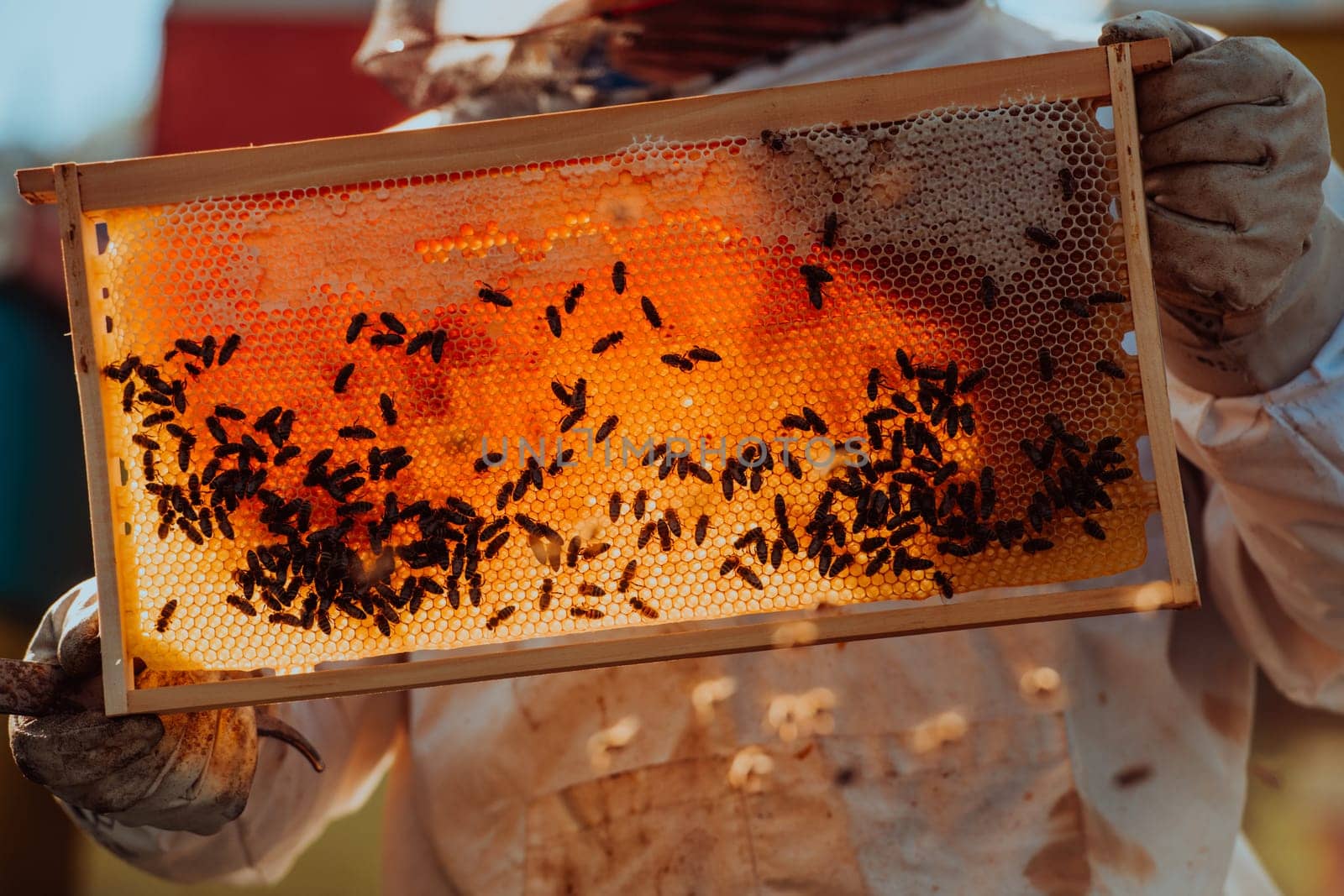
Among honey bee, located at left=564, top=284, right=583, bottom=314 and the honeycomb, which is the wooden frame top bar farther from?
honey bee, located at left=564, top=284, right=583, bottom=314

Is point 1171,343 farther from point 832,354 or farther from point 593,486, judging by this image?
point 593,486

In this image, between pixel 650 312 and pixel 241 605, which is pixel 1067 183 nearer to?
pixel 650 312

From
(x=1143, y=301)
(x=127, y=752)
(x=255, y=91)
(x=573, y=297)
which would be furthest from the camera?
(x=255, y=91)

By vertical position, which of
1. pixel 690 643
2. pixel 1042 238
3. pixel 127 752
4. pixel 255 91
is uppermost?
pixel 255 91

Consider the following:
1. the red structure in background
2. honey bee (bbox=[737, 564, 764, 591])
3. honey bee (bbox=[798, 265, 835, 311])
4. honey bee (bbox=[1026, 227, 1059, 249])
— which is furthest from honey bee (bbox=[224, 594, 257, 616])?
the red structure in background

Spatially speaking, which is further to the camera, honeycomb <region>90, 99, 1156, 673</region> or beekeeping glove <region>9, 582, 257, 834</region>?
beekeeping glove <region>9, 582, 257, 834</region>

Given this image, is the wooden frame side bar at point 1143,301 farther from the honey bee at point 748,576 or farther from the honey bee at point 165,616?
the honey bee at point 165,616

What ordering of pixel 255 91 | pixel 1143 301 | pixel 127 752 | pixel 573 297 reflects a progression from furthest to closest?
pixel 255 91
pixel 127 752
pixel 573 297
pixel 1143 301

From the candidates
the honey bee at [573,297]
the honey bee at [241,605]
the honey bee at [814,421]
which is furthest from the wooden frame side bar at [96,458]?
the honey bee at [814,421]

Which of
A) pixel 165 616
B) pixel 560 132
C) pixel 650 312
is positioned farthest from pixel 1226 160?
pixel 165 616

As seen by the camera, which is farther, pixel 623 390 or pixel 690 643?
pixel 623 390
